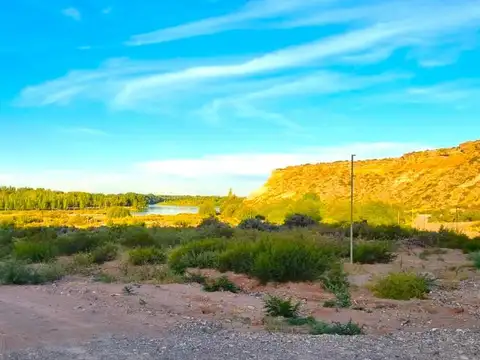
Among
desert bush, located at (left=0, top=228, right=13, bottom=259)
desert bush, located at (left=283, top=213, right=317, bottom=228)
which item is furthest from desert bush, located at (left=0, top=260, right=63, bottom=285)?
desert bush, located at (left=283, top=213, right=317, bottom=228)

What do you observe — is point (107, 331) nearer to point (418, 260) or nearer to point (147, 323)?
point (147, 323)

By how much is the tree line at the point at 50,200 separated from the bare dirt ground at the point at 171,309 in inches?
A: 4704

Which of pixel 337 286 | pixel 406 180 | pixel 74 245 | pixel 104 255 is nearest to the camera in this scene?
pixel 337 286

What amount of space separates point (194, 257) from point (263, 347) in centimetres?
1019

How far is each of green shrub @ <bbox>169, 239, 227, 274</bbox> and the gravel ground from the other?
26.9 ft

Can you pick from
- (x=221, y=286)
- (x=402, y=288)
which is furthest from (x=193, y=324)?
(x=402, y=288)

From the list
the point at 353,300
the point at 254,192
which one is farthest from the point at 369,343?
the point at 254,192

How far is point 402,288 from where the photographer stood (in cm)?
1245

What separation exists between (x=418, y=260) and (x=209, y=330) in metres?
14.1

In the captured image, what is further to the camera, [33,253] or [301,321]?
[33,253]

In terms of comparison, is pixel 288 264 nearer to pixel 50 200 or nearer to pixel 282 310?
pixel 282 310

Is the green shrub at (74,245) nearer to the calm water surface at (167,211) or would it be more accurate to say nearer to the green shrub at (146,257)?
the green shrub at (146,257)

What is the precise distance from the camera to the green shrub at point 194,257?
16330 millimetres

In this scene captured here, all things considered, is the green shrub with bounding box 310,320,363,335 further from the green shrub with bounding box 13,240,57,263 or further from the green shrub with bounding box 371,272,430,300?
the green shrub with bounding box 13,240,57,263
